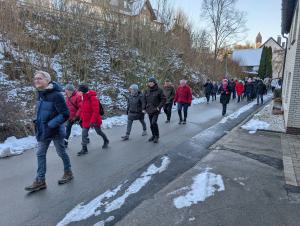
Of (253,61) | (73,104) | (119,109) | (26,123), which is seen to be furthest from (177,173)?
(253,61)

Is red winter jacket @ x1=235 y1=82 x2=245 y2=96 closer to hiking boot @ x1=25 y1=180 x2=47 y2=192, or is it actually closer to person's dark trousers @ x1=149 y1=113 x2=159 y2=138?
person's dark trousers @ x1=149 y1=113 x2=159 y2=138

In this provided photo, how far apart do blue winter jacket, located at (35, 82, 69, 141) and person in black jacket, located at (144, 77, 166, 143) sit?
3.62m

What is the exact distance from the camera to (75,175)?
17.5ft

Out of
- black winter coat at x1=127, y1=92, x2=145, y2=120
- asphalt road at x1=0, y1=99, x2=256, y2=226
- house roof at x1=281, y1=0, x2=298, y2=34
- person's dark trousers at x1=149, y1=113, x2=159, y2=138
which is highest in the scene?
house roof at x1=281, y1=0, x2=298, y2=34

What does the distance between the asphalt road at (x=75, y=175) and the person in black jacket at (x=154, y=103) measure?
1.35 feet

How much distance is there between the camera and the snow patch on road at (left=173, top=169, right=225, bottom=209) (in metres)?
4.17

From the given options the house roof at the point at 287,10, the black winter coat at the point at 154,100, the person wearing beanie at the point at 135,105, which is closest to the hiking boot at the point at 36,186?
the person wearing beanie at the point at 135,105

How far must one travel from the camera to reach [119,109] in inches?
570

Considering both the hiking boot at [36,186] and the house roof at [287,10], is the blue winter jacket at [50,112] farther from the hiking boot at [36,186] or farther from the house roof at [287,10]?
the house roof at [287,10]

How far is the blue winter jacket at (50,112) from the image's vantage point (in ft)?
14.9

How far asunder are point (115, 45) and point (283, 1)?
1091 cm

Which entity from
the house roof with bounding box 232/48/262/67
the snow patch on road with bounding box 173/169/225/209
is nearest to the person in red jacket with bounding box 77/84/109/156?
the snow patch on road with bounding box 173/169/225/209

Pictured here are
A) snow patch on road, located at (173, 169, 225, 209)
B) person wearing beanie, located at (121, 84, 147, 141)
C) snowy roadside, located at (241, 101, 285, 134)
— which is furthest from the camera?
snowy roadside, located at (241, 101, 285, 134)

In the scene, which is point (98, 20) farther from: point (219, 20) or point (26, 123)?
point (219, 20)
